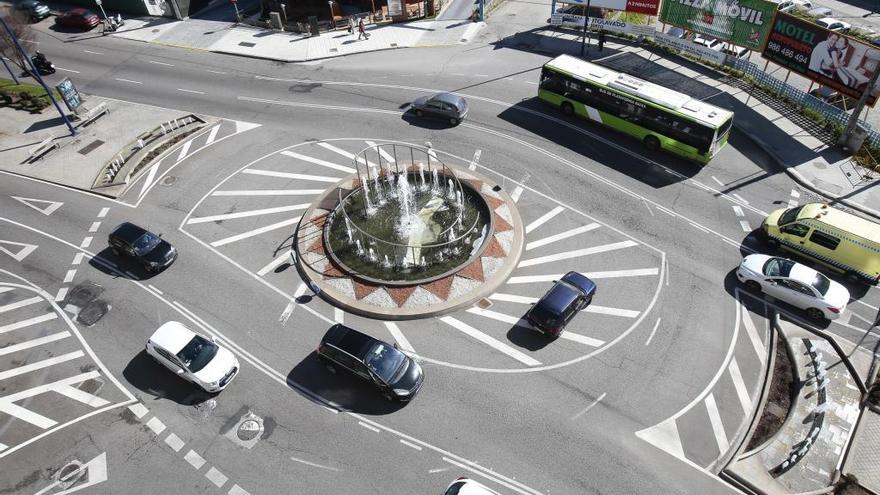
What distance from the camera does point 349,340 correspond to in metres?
22.8

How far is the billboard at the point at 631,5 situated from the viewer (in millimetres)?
46094

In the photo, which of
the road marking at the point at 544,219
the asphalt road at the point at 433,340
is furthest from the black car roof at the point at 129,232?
the road marking at the point at 544,219

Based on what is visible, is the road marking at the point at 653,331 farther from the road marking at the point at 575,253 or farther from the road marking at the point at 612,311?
the road marking at the point at 575,253

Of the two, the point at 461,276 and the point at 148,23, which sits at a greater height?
the point at 148,23

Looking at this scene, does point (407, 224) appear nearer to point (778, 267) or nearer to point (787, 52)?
point (778, 267)

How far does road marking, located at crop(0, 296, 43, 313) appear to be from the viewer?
26922 millimetres

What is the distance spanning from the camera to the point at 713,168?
34.1 meters

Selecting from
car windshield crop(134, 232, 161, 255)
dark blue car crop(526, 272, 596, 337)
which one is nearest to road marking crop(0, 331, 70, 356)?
car windshield crop(134, 232, 161, 255)

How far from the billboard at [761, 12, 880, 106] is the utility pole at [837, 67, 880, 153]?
0.20 metres

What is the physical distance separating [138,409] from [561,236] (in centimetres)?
2243

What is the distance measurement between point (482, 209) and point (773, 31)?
1068 inches

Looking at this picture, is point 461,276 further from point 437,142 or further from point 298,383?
point 437,142

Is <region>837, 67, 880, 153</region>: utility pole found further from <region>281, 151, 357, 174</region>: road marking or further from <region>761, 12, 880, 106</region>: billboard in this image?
<region>281, 151, 357, 174</region>: road marking

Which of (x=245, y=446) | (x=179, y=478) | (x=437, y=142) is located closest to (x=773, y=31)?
(x=437, y=142)
